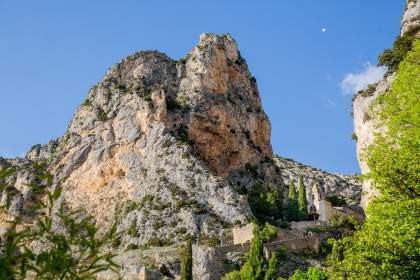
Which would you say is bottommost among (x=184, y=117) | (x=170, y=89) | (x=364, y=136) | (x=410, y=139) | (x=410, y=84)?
(x=410, y=139)

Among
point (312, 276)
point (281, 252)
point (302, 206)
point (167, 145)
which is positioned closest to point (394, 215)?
point (312, 276)

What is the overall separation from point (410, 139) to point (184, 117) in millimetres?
57412

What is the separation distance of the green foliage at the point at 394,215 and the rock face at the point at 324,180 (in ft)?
282

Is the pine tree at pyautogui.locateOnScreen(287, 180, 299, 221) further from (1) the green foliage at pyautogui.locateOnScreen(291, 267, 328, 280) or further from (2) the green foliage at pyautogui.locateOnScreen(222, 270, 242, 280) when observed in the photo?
(1) the green foliage at pyautogui.locateOnScreen(291, 267, 328, 280)

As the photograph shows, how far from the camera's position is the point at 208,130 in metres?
76.3

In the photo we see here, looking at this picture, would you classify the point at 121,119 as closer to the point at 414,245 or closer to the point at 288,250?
the point at 288,250

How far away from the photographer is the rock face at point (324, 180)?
110 m

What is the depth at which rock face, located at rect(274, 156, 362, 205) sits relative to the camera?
110 m

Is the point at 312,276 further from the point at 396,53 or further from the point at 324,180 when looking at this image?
the point at 324,180

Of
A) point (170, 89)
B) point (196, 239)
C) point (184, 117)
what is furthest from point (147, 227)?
point (170, 89)

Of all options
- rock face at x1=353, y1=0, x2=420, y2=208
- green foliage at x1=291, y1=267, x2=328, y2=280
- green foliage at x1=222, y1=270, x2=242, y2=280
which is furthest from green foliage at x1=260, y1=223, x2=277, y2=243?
rock face at x1=353, y1=0, x2=420, y2=208

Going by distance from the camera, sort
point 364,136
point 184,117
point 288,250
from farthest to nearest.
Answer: point 184,117 → point 288,250 → point 364,136

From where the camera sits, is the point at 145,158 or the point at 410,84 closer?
the point at 410,84

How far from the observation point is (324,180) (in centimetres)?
11725
